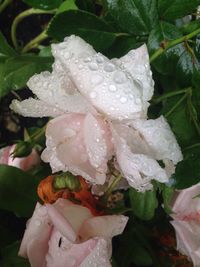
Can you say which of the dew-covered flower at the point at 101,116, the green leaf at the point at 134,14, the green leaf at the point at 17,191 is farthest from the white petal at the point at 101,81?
the green leaf at the point at 17,191

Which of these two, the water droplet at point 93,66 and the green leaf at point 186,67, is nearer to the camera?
the water droplet at point 93,66

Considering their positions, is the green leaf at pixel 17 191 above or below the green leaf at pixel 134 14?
below

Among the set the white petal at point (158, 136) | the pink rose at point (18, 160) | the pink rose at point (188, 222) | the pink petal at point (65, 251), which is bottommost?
the pink rose at point (188, 222)

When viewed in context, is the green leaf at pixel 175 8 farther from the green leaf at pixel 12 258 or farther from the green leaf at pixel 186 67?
the green leaf at pixel 12 258

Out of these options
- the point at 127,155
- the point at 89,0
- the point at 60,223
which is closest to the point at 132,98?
the point at 127,155

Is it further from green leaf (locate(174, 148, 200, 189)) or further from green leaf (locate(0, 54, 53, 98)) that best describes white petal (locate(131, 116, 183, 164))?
green leaf (locate(0, 54, 53, 98))

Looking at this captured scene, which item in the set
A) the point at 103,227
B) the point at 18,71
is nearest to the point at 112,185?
the point at 103,227

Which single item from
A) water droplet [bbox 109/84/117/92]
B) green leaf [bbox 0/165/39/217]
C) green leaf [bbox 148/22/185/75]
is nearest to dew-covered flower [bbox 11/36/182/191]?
water droplet [bbox 109/84/117/92]
